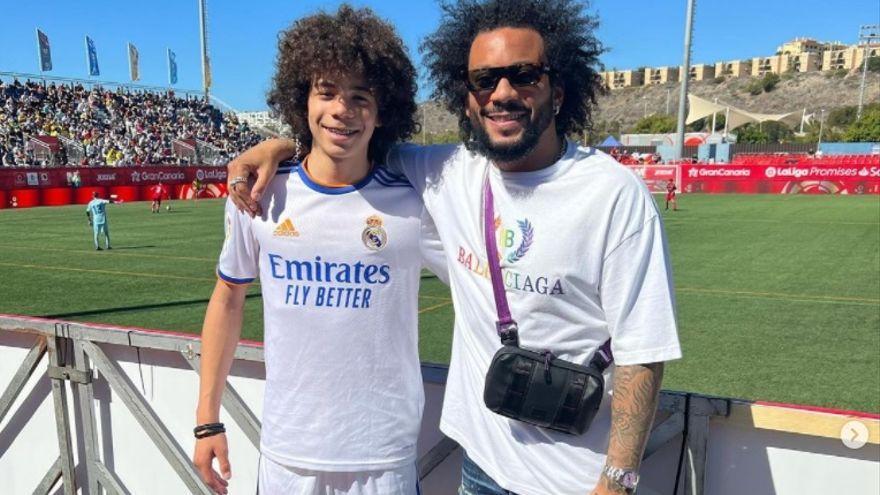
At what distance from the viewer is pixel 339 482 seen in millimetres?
2143

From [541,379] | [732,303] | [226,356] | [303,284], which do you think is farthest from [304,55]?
[732,303]

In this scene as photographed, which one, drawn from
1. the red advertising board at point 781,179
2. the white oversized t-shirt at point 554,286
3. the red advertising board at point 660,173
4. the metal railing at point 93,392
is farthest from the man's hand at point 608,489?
the red advertising board at point 781,179

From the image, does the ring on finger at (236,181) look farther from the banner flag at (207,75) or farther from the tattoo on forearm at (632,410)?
the banner flag at (207,75)

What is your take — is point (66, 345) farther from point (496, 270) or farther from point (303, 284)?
point (496, 270)

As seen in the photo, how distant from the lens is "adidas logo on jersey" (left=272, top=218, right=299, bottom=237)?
2.14m

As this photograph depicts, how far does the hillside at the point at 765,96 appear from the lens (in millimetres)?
113875

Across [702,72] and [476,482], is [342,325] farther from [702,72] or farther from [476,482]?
[702,72]

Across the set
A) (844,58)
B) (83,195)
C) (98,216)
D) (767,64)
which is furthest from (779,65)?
(98,216)

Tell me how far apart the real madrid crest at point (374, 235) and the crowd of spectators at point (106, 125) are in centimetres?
3240

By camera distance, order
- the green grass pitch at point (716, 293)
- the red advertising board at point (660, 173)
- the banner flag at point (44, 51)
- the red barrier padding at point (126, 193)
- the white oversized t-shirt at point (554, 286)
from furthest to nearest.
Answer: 1. the banner flag at point (44, 51)
2. the red advertising board at point (660, 173)
3. the red barrier padding at point (126, 193)
4. the green grass pitch at point (716, 293)
5. the white oversized t-shirt at point (554, 286)

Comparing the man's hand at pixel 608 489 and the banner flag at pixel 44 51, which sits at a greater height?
the banner flag at pixel 44 51

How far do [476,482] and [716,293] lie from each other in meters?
8.83

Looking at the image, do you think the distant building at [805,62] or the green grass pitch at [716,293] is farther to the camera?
the distant building at [805,62]

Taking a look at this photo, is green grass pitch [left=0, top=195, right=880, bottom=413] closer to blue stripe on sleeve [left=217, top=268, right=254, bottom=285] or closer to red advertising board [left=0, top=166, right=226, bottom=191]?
blue stripe on sleeve [left=217, top=268, right=254, bottom=285]
